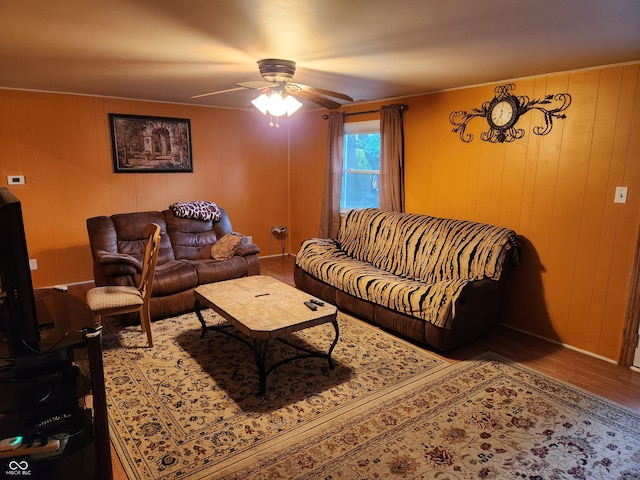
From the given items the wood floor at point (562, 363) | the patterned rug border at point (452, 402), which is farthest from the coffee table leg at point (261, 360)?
the wood floor at point (562, 363)

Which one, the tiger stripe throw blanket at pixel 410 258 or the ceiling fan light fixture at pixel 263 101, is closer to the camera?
the ceiling fan light fixture at pixel 263 101

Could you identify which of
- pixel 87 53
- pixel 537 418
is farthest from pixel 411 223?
pixel 87 53

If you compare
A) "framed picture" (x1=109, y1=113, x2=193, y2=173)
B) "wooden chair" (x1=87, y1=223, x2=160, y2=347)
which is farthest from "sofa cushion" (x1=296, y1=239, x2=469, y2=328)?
"framed picture" (x1=109, y1=113, x2=193, y2=173)

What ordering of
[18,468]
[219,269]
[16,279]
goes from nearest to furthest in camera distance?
[16,279] → [18,468] → [219,269]

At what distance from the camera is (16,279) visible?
4.76 ft

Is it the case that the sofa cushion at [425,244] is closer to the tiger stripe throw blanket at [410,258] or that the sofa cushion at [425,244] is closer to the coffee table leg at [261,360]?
the tiger stripe throw blanket at [410,258]

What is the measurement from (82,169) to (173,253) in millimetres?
1507

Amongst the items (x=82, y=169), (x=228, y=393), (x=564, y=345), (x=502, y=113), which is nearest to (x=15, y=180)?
(x=82, y=169)

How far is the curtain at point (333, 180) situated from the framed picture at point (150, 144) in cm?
185

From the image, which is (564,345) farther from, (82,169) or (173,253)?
(82,169)

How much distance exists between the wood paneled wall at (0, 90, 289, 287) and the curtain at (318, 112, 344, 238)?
49.0 inches

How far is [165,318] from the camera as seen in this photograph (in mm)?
3877

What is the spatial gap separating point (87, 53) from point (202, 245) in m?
2.36

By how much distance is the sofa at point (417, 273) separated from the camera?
3.20 metres
